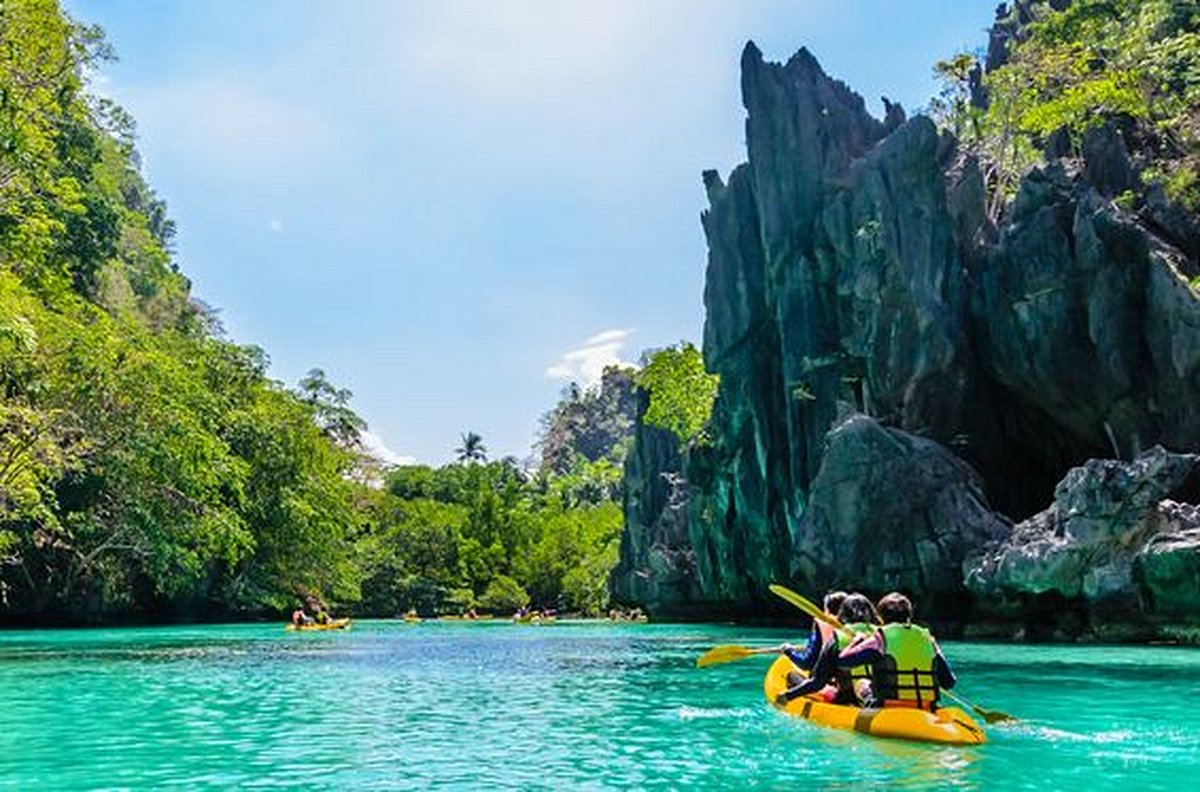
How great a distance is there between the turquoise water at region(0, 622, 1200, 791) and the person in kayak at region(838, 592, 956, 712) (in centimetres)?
54

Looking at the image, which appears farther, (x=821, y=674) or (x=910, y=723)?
(x=821, y=674)

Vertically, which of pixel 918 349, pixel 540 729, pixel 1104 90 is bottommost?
pixel 540 729

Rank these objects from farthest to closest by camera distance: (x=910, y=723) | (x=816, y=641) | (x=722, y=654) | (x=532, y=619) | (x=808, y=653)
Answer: (x=532, y=619)
(x=722, y=654)
(x=808, y=653)
(x=816, y=641)
(x=910, y=723)

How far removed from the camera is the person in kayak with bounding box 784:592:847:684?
10836 mm

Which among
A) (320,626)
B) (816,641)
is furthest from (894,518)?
(320,626)

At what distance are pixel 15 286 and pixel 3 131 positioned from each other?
10.4ft

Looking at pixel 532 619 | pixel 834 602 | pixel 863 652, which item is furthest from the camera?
pixel 532 619

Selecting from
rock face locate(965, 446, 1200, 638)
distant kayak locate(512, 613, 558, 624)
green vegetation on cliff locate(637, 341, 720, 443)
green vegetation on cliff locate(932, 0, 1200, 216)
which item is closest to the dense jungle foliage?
distant kayak locate(512, 613, 558, 624)

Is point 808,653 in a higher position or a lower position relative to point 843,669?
higher

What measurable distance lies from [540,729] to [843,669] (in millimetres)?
3231

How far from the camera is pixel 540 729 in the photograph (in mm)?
A: 11008

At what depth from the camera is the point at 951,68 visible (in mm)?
45562

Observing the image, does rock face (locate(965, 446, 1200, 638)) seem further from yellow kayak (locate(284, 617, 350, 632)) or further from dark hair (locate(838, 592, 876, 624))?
yellow kayak (locate(284, 617, 350, 632))

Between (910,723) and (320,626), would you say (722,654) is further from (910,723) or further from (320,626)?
(320,626)
